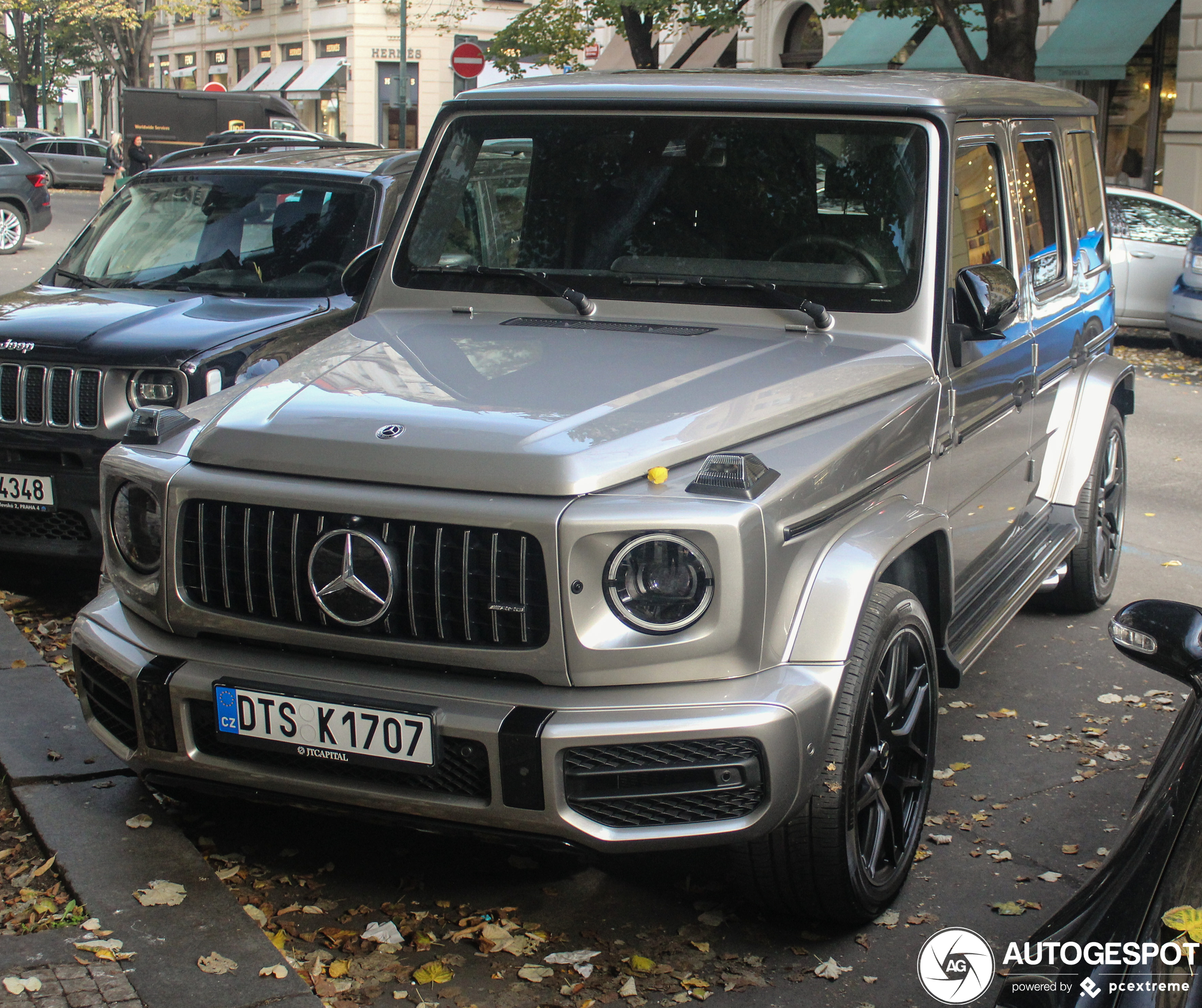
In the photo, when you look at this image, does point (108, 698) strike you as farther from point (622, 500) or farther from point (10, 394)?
point (10, 394)

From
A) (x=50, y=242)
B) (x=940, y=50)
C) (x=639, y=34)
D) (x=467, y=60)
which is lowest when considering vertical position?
(x=50, y=242)

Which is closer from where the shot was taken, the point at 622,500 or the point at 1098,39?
the point at 622,500

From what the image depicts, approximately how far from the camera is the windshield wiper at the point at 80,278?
687 centimetres

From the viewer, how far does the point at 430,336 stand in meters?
3.95

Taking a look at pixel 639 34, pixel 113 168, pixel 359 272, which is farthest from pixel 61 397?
pixel 113 168

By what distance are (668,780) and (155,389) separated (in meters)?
3.51

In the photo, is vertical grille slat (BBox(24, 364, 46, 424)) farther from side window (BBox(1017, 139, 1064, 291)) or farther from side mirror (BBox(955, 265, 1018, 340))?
side window (BBox(1017, 139, 1064, 291))

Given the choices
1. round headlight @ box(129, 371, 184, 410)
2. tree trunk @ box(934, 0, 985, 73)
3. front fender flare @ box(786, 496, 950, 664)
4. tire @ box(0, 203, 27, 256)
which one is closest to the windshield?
round headlight @ box(129, 371, 184, 410)

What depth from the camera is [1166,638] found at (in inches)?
98.8

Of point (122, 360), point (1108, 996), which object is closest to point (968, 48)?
point (122, 360)

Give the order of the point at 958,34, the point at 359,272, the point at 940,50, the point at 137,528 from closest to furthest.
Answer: the point at 137,528
the point at 359,272
the point at 958,34
the point at 940,50

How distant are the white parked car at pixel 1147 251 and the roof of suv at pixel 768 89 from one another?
10390mm

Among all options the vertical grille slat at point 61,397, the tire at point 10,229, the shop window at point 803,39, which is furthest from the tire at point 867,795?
the shop window at point 803,39

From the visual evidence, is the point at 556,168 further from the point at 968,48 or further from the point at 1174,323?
the point at 968,48
